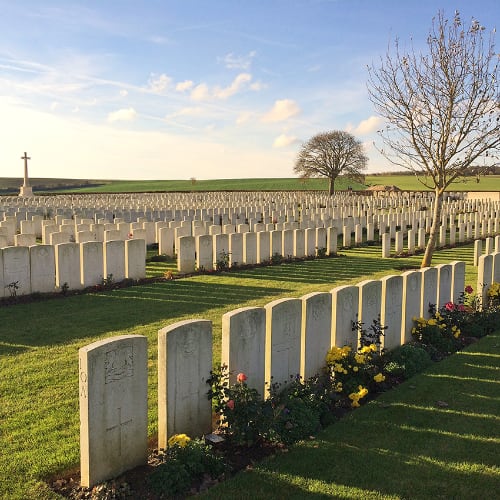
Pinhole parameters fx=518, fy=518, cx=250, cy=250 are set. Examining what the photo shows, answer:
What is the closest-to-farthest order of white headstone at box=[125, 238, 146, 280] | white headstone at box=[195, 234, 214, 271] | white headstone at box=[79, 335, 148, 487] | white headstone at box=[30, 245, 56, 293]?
white headstone at box=[79, 335, 148, 487] → white headstone at box=[30, 245, 56, 293] → white headstone at box=[125, 238, 146, 280] → white headstone at box=[195, 234, 214, 271]

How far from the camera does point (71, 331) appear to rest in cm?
723

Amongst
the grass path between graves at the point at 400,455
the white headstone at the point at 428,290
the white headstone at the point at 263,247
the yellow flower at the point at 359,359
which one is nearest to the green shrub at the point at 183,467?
the grass path between graves at the point at 400,455

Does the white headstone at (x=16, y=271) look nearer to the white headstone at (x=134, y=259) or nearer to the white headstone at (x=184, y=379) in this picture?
the white headstone at (x=134, y=259)

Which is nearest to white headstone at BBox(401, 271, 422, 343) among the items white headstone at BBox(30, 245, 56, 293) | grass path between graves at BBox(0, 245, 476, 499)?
grass path between graves at BBox(0, 245, 476, 499)

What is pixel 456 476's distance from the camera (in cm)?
371

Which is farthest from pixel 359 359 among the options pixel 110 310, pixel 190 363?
pixel 110 310

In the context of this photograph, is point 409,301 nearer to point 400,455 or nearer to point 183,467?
point 400,455

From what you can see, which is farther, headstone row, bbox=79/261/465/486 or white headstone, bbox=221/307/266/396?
white headstone, bbox=221/307/266/396

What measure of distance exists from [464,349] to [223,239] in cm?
711

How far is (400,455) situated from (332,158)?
52388 millimetres

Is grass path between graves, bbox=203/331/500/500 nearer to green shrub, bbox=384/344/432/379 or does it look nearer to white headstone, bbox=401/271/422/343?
green shrub, bbox=384/344/432/379

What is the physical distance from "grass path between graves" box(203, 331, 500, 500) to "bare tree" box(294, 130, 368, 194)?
4984 centimetres

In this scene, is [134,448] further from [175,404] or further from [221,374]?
[221,374]

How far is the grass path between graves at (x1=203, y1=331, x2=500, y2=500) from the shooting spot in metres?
→ 3.52
